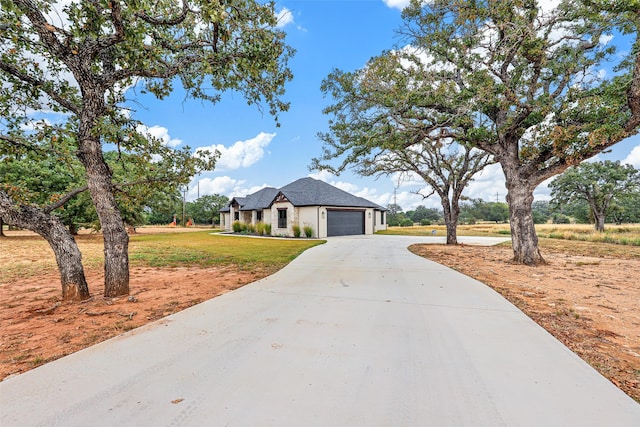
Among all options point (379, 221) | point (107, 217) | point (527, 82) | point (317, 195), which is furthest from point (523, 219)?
point (379, 221)

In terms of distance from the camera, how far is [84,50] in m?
4.55

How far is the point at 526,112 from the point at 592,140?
1.78 metres

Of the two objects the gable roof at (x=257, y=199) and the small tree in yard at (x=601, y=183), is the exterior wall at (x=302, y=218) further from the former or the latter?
the small tree in yard at (x=601, y=183)

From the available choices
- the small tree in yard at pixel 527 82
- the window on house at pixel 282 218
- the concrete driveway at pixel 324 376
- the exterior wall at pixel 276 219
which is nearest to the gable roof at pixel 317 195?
the exterior wall at pixel 276 219

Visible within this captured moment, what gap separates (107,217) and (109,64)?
9.14 feet

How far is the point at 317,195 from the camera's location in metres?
22.5

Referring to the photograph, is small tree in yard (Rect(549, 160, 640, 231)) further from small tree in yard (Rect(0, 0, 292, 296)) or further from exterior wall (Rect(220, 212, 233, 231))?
exterior wall (Rect(220, 212, 233, 231))

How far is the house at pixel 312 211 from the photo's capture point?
21.0 meters

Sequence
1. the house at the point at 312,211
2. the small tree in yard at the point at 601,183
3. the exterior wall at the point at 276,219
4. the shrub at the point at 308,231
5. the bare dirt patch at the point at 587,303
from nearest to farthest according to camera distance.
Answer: the bare dirt patch at the point at 587,303
the shrub at the point at 308,231
the house at the point at 312,211
the exterior wall at the point at 276,219
the small tree in yard at the point at 601,183

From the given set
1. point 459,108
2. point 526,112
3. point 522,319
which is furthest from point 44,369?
point 526,112

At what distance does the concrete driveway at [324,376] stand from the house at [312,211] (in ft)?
55.6

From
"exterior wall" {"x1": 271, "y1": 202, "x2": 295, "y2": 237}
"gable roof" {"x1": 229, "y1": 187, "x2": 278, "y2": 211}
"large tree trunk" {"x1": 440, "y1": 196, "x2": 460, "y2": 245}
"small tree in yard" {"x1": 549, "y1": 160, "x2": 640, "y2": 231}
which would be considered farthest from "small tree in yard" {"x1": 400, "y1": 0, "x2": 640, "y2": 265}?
"small tree in yard" {"x1": 549, "y1": 160, "x2": 640, "y2": 231}

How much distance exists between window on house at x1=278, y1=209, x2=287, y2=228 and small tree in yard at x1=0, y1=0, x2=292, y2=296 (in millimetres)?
16586

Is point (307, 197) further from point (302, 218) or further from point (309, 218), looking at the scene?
point (309, 218)
